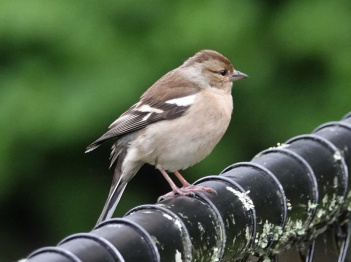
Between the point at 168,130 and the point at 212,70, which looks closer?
the point at 168,130

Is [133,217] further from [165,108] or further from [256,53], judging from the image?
[256,53]

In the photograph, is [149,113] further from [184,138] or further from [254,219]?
[254,219]

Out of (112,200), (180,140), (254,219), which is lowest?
(112,200)

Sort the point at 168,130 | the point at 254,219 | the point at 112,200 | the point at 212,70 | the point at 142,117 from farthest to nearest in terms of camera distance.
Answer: the point at 212,70 → the point at 142,117 → the point at 168,130 → the point at 112,200 → the point at 254,219

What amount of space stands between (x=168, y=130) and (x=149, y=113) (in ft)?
0.59

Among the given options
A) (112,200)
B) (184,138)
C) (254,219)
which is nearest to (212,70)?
(184,138)

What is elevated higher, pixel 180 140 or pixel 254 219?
pixel 254 219

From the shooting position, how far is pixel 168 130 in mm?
4098

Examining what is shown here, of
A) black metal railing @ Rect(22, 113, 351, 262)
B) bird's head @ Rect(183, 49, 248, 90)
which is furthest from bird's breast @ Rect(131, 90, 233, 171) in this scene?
black metal railing @ Rect(22, 113, 351, 262)

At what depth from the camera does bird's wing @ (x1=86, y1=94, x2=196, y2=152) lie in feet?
13.6

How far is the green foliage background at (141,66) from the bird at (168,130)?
1.25m

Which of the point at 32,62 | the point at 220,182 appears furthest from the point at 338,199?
the point at 32,62

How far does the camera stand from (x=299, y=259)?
2.87 meters

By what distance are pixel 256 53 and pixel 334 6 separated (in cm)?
64
